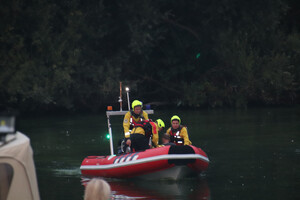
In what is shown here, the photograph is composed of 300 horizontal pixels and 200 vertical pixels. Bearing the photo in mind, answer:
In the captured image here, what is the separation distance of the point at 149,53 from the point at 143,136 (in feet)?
64.8

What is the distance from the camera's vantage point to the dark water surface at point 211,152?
41.5ft

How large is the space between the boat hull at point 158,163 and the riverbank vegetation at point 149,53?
1570cm

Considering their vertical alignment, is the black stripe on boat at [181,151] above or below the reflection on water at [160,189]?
above

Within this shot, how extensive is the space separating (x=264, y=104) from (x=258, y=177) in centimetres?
2046

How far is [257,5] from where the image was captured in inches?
1318

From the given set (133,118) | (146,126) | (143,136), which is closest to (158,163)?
(143,136)

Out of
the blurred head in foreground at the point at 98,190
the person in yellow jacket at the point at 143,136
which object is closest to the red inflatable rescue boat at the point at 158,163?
the person in yellow jacket at the point at 143,136

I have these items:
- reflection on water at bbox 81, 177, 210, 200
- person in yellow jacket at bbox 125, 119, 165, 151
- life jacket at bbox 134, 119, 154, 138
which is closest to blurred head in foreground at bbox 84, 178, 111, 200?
reflection on water at bbox 81, 177, 210, 200

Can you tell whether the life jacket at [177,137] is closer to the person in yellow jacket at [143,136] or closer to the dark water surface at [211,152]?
the person in yellow jacket at [143,136]

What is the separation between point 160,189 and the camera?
12.8 metres

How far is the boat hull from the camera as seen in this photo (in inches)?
511

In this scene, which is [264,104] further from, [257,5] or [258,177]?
[258,177]

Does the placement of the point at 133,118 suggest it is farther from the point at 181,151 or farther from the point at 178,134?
the point at 181,151

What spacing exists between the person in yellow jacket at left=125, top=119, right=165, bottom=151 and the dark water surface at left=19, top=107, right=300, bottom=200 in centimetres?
74
